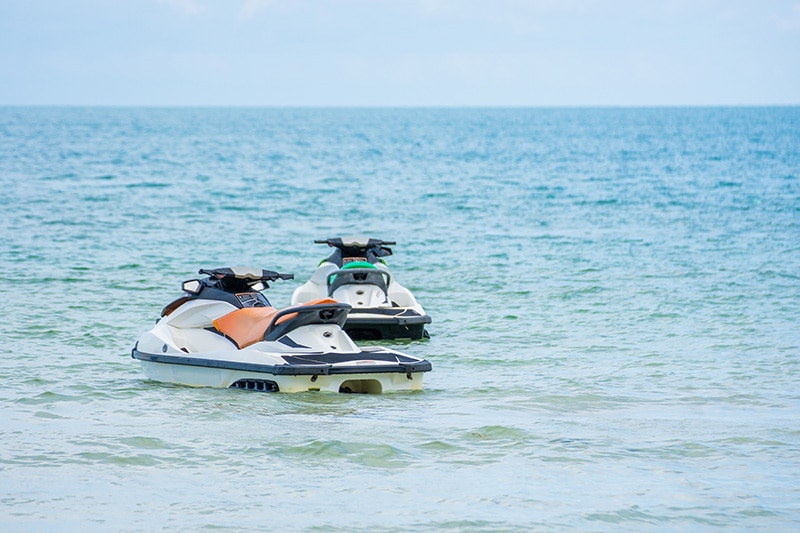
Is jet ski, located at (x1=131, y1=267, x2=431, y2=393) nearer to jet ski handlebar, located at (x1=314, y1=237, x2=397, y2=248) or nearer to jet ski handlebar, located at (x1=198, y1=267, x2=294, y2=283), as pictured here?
jet ski handlebar, located at (x1=198, y1=267, x2=294, y2=283)

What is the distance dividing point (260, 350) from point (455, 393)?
183 centimetres

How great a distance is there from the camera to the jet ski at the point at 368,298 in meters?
13.3

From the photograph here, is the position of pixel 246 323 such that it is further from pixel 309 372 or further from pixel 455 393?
pixel 455 393

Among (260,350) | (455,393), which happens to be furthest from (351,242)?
(260,350)

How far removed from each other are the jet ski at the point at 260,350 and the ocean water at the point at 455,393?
16cm

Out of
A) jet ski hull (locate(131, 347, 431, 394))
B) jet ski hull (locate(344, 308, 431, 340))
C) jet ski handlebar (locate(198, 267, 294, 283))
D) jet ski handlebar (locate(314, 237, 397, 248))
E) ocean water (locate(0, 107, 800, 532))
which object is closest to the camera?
ocean water (locate(0, 107, 800, 532))

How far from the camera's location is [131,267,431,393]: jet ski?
33.2ft

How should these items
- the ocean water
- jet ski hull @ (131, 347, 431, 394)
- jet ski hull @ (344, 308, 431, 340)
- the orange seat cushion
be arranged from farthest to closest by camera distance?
jet ski hull @ (344, 308, 431, 340) < the orange seat cushion < jet ski hull @ (131, 347, 431, 394) < the ocean water

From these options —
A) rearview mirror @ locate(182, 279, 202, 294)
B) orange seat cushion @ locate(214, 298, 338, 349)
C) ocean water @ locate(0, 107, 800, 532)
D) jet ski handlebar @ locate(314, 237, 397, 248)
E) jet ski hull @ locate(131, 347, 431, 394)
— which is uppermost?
jet ski handlebar @ locate(314, 237, 397, 248)

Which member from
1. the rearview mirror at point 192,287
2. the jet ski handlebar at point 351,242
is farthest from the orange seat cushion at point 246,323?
the jet ski handlebar at point 351,242

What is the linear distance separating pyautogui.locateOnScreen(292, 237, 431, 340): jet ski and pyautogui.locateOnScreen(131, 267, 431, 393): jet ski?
2.30 meters

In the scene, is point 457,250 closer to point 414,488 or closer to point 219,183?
point 414,488

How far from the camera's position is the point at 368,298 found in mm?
13648

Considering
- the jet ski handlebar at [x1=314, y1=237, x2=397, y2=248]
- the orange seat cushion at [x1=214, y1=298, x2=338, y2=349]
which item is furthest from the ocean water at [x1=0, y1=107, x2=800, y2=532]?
the jet ski handlebar at [x1=314, y1=237, x2=397, y2=248]
